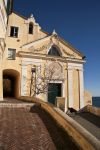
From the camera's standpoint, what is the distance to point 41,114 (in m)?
11.6

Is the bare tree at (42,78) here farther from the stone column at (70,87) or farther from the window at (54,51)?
the window at (54,51)

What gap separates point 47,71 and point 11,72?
15.1ft

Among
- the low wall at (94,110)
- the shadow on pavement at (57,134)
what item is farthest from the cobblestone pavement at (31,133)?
the low wall at (94,110)

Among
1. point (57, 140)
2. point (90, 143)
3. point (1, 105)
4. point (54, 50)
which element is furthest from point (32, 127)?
point (54, 50)

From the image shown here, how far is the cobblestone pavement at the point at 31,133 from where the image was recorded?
23.1 ft

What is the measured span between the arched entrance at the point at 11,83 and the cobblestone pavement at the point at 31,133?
1459 cm

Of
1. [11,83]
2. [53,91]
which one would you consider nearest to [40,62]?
[53,91]

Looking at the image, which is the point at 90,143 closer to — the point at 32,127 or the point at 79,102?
the point at 32,127

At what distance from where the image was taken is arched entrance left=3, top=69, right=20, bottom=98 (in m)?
26.3

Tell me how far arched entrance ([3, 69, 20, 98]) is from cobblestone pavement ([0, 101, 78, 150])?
14.6 metres

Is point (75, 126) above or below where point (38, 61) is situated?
below

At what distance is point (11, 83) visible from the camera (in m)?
30.8

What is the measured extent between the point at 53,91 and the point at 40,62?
4.18 meters

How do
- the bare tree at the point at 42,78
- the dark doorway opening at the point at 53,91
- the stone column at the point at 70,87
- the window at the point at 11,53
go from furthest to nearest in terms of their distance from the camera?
the stone column at the point at 70,87, the dark doorway opening at the point at 53,91, the bare tree at the point at 42,78, the window at the point at 11,53
